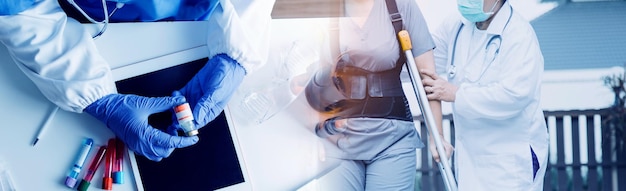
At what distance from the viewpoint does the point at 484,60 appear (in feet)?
4.49

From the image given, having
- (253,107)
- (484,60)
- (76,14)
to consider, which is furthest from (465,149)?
(76,14)

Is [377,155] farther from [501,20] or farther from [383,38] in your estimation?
[501,20]

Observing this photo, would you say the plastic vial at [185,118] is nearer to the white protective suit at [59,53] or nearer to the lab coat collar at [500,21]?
the white protective suit at [59,53]

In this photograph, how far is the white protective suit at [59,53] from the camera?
1302 mm

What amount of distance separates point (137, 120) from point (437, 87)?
0.53 metres

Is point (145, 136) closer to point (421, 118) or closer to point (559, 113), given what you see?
point (421, 118)

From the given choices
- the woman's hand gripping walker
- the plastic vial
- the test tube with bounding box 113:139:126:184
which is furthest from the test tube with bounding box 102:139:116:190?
the woman's hand gripping walker

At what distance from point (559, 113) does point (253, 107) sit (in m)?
0.56

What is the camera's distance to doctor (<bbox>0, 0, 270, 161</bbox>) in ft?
4.29

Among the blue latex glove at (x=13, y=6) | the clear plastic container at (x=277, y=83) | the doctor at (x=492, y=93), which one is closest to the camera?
the blue latex glove at (x=13, y=6)

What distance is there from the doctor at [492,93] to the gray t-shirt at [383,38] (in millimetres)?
37

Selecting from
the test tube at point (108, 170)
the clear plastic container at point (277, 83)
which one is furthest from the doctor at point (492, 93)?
the test tube at point (108, 170)

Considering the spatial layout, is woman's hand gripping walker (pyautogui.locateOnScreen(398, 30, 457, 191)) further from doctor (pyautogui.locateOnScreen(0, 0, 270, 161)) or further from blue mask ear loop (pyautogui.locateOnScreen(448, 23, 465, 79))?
doctor (pyautogui.locateOnScreen(0, 0, 270, 161))

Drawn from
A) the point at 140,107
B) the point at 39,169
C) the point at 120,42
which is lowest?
the point at 39,169
